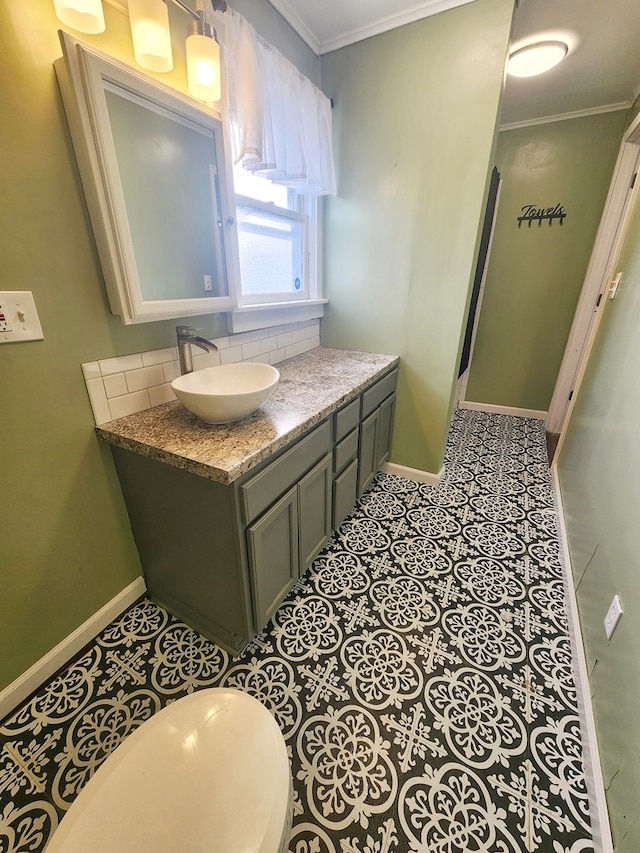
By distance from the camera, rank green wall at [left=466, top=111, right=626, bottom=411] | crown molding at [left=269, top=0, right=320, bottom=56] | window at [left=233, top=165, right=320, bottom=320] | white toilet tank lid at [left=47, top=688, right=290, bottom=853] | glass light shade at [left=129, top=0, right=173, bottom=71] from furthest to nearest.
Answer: green wall at [left=466, top=111, right=626, bottom=411] → window at [left=233, top=165, right=320, bottom=320] → crown molding at [left=269, top=0, right=320, bottom=56] → glass light shade at [left=129, top=0, right=173, bottom=71] → white toilet tank lid at [left=47, top=688, right=290, bottom=853]

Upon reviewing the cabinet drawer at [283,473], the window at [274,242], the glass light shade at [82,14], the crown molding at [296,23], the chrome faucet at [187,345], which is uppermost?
the crown molding at [296,23]

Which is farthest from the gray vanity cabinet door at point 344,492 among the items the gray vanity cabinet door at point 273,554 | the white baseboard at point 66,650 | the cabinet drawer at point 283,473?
the white baseboard at point 66,650

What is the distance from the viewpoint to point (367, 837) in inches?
37.1

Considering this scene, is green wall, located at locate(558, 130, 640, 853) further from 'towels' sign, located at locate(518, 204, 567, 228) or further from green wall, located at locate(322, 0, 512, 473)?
'towels' sign, located at locate(518, 204, 567, 228)

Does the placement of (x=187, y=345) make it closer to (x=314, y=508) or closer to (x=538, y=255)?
(x=314, y=508)

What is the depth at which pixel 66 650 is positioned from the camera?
133 cm

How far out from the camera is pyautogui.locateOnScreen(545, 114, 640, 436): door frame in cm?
236

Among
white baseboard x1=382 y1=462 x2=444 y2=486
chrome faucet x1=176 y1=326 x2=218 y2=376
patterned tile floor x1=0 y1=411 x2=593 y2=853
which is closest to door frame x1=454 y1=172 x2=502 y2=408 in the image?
white baseboard x1=382 y1=462 x2=444 y2=486

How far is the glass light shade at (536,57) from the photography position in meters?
1.88

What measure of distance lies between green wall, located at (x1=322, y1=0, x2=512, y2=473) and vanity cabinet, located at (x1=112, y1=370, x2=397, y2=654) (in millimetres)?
811

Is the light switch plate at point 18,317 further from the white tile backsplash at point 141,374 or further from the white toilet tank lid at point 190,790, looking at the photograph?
the white toilet tank lid at point 190,790

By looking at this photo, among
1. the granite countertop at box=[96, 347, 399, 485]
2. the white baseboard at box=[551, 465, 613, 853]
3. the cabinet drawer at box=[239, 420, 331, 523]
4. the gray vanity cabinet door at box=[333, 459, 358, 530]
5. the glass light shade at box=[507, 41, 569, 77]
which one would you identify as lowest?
the white baseboard at box=[551, 465, 613, 853]

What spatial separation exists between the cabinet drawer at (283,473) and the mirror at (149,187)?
0.71 m

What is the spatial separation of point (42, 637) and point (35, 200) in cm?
144
